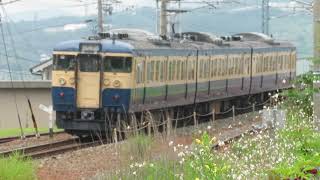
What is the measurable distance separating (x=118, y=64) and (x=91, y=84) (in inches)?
33.8

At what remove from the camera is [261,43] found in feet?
108

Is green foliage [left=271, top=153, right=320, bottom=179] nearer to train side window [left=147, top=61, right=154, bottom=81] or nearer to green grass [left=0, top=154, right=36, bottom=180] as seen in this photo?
green grass [left=0, top=154, right=36, bottom=180]

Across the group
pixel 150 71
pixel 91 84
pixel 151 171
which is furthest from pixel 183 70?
pixel 151 171

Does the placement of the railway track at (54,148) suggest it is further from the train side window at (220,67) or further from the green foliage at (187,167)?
the train side window at (220,67)

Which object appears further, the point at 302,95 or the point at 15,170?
the point at 302,95

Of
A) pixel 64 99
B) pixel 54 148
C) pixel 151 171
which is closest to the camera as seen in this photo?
pixel 151 171

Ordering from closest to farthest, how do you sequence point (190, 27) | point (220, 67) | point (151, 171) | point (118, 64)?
1. point (151, 171)
2. point (118, 64)
3. point (220, 67)
4. point (190, 27)

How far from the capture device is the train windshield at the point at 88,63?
20438 millimetres

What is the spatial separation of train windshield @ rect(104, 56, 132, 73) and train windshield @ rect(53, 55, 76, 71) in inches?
34.0

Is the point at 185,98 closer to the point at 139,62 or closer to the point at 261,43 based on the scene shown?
the point at 139,62

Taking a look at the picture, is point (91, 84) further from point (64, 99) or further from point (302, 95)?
point (302, 95)

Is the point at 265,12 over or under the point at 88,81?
over

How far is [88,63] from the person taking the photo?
20516mm

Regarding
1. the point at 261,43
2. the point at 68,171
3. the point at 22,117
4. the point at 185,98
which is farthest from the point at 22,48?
the point at 68,171
